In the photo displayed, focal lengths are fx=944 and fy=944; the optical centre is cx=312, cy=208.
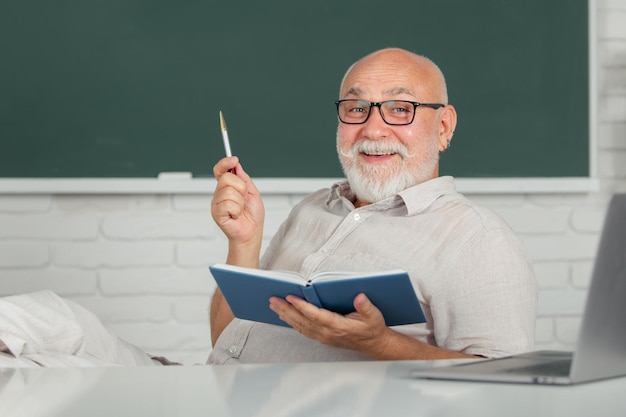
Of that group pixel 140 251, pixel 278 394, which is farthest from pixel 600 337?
pixel 140 251

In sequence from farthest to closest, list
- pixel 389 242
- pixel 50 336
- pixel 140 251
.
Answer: pixel 140 251 → pixel 389 242 → pixel 50 336

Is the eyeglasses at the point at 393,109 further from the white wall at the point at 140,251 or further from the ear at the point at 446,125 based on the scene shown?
→ the white wall at the point at 140,251

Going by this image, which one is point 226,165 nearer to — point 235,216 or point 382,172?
point 235,216

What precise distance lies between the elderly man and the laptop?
453 mm

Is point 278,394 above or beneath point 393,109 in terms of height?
beneath

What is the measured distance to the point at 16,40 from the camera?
9.20 ft

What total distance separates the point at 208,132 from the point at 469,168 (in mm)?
824

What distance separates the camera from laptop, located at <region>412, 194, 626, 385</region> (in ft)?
3.02

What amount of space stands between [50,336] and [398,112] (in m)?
0.89

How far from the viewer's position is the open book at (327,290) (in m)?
1.40

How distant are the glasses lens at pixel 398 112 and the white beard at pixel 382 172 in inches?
2.0

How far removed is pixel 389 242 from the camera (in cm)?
190

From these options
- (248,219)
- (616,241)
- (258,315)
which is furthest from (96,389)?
(248,219)

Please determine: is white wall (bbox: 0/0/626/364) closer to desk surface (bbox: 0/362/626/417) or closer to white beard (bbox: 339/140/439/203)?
white beard (bbox: 339/140/439/203)
